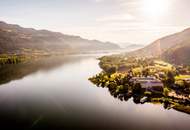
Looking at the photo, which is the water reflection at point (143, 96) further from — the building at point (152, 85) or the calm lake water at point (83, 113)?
the calm lake water at point (83, 113)

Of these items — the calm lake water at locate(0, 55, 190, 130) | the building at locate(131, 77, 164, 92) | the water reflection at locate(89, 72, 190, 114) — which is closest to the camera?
the calm lake water at locate(0, 55, 190, 130)

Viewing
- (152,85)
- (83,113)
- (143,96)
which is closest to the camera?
(83,113)

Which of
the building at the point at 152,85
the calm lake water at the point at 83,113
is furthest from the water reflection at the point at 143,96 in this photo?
the calm lake water at the point at 83,113

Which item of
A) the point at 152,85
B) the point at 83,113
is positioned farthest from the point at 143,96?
the point at 83,113

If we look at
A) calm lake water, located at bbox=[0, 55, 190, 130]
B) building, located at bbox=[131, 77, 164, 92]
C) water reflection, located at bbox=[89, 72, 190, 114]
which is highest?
building, located at bbox=[131, 77, 164, 92]

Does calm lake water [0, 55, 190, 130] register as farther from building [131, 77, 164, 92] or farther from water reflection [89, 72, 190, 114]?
building [131, 77, 164, 92]

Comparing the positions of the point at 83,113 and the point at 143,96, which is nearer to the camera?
the point at 83,113

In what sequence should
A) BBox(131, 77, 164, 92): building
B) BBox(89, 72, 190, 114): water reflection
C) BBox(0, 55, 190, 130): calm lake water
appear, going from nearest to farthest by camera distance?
BBox(0, 55, 190, 130): calm lake water < BBox(89, 72, 190, 114): water reflection < BBox(131, 77, 164, 92): building

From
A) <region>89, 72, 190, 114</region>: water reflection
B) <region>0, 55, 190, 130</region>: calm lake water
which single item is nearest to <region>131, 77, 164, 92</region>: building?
<region>89, 72, 190, 114</region>: water reflection

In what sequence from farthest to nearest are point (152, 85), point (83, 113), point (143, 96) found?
1. point (152, 85)
2. point (143, 96)
3. point (83, 113)

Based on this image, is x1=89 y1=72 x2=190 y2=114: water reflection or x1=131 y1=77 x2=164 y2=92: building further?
x1=131 y1=77 x2=164 y2=92: building

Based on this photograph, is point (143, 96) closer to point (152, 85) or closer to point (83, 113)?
point (152, 85)

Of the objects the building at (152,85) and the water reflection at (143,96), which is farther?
the building at (152,85)
